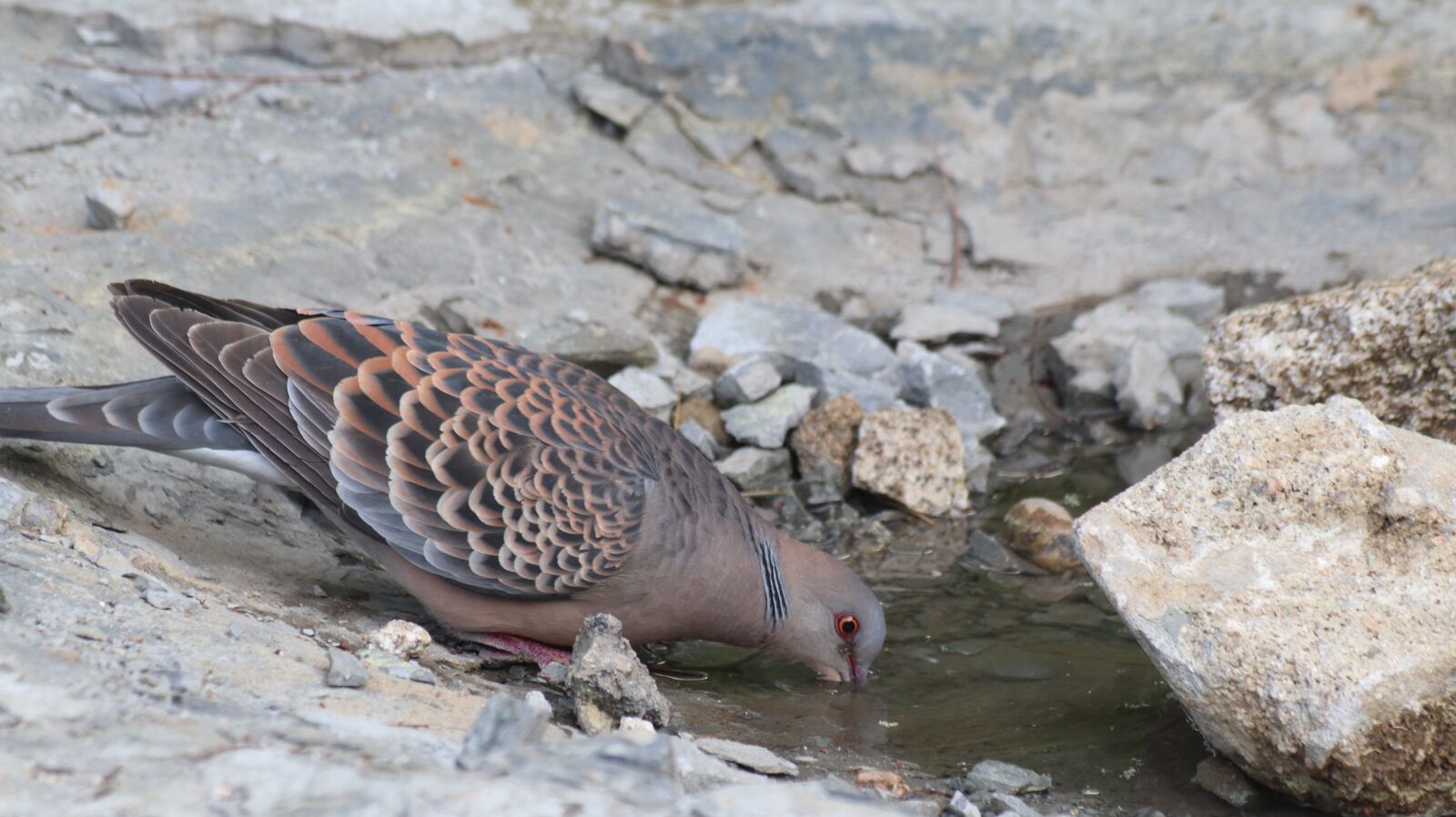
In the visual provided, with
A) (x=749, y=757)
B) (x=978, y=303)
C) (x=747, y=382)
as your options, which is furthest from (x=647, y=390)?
(x=749, y=757)

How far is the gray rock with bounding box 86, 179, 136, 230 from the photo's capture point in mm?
5312

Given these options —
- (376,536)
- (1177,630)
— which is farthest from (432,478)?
(1177,630)

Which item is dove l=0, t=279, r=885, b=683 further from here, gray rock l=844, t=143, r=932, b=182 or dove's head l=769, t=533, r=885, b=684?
gray rock l=844, t=143, r=932, b=182

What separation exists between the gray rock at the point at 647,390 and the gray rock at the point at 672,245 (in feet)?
2.76

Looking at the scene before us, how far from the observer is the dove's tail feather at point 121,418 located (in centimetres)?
371

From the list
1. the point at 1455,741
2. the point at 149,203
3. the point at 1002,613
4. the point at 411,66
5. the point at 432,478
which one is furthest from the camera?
the point at 411,66

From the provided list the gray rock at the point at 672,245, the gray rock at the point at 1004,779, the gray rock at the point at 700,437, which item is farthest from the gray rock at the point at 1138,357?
the gray rock at the point at 1004,779

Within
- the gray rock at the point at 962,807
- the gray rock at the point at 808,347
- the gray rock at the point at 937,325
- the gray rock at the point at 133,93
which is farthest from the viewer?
the gray rock at the point at 937,325

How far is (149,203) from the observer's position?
566 centimetres

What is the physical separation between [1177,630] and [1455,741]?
2.14 feet

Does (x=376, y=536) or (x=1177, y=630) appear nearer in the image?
(x=1177, y=630)

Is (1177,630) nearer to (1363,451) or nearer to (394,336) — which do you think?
(1363,451)

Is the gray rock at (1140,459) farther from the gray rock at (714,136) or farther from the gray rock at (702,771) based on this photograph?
the gray rock at (702,771)

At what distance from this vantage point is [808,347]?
20.0ft
